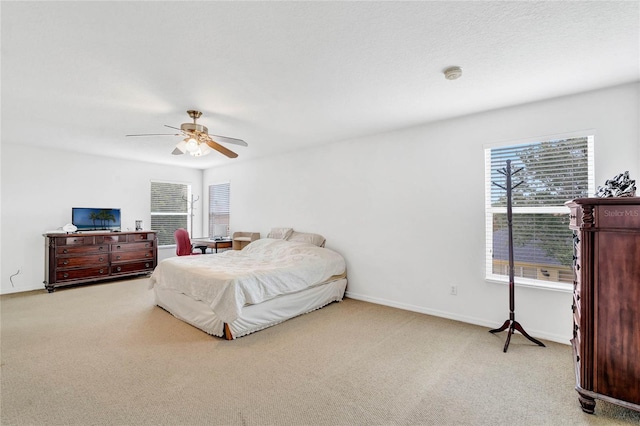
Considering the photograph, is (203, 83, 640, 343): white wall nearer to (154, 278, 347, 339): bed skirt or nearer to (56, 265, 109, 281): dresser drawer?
(154, 278, 347, 339): bed skirt

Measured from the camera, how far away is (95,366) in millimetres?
2422

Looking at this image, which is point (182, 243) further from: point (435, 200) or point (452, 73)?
point (452, 73)

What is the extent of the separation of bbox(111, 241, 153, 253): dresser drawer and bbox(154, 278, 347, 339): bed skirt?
6.94 feet

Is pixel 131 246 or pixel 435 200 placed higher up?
pixel 435 200

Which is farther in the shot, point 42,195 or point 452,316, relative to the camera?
point 42,195

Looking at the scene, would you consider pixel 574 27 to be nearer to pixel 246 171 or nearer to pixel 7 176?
pixel 246 171

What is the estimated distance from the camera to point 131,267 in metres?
5.69

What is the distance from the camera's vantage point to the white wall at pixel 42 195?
4797mm

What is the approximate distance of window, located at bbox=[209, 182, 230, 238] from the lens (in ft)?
21.2

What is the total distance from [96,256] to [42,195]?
137cm

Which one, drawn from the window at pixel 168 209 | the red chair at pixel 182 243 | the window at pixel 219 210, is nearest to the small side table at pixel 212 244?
the window at pixel 219 210

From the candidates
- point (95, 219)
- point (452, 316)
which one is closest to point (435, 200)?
point (452, 316)

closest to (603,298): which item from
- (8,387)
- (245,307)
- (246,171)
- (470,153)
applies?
(470,153)

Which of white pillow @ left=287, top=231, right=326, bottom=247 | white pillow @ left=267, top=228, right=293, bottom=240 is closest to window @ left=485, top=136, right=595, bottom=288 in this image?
white pillow @ left=287, top=231, right=326, bottom=247
